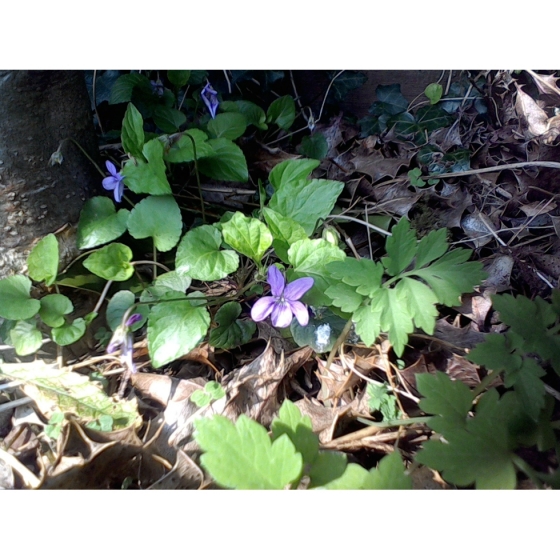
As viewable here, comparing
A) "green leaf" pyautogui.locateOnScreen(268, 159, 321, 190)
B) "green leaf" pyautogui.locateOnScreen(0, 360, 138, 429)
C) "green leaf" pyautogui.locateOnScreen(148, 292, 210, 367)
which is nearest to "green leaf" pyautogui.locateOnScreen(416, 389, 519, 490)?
"green leaf" pyautogui.locateOnScreen(148, 292, 210, 367)

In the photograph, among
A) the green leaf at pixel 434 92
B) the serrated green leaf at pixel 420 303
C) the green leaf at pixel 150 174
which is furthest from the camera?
the green leaf at pixel 434 92

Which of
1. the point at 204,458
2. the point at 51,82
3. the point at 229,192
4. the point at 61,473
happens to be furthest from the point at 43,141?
the point at 204,458

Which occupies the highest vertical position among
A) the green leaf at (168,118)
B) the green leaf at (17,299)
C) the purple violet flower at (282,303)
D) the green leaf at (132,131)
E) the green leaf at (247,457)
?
the green leaf at (132,131)

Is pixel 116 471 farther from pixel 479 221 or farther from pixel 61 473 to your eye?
pixel 479 221

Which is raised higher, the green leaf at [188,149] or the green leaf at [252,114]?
the green leaf at [188,149]

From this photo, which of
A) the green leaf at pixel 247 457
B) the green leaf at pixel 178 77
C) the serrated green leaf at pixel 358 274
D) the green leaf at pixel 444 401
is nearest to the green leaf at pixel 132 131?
→ the green leaf at pixel 178 77

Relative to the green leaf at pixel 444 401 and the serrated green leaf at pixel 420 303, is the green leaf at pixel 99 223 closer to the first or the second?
the serrated green leaf at pixel 420 303

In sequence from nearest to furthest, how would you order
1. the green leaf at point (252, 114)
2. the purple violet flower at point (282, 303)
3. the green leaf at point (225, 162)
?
the purple violet flower at point (282, 303), the green leaf at point (225, 162), the green leaf at point (252, 114)

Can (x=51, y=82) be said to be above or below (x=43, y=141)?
above
